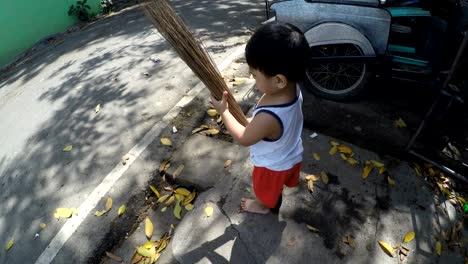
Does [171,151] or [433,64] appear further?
[171,151]

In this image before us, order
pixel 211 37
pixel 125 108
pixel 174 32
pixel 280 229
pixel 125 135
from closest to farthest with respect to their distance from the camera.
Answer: pixel 174 32
pixel 280 229
pixel 125 135
pixel 125 108
pixel 211 37

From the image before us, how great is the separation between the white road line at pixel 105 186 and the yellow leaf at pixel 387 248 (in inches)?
86.3

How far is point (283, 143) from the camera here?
183 centimetres

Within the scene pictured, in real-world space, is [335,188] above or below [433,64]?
below

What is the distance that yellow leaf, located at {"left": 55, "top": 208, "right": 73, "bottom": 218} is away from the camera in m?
2.60

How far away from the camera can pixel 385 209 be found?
2445 mm

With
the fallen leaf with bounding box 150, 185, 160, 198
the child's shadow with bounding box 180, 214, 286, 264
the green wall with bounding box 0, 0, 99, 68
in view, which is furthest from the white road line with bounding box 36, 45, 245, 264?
the green wall with bounding box 0, 0, 99, 68

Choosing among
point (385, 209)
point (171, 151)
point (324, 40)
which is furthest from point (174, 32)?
point (385, 209)

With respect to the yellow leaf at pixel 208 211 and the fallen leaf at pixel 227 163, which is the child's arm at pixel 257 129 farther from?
the fallen leaf at pixel 227 163

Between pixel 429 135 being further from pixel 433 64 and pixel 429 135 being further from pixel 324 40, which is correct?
pixel 324 40

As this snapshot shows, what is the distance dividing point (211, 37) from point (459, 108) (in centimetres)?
399

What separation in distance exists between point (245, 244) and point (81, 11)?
8.53m

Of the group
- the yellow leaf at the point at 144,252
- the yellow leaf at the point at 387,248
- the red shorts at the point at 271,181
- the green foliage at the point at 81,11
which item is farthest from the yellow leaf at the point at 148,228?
the green foliage at the point at 81,11

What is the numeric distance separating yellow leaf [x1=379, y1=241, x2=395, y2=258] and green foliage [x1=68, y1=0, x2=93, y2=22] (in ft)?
29.4
